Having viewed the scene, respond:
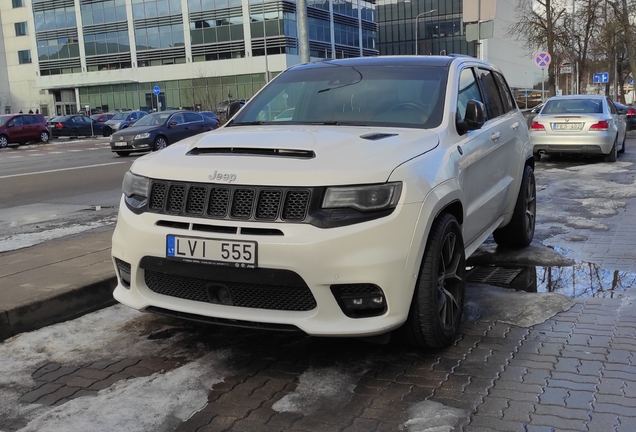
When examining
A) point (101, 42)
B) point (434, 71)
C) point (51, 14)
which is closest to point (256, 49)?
point (101, 42)

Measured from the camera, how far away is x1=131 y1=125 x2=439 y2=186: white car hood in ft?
11.2

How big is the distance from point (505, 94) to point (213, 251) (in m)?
4.03

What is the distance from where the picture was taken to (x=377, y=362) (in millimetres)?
3844

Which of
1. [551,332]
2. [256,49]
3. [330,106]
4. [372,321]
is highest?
[256,49]

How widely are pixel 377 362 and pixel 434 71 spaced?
2.29m

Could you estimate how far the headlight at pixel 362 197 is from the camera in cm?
338

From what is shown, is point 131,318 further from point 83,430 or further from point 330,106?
point 330,106

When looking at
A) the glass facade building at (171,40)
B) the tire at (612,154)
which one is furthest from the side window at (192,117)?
the glass facade building at (171,40)

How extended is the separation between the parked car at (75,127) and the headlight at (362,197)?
3701 centimetres

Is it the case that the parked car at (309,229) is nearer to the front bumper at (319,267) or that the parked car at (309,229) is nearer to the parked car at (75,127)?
the front bumper at (319,267)

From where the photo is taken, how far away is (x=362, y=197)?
3400 mm

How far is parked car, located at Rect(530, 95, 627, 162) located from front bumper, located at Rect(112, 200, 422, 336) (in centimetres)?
1230

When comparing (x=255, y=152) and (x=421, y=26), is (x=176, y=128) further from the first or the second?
(x=421, y=26)

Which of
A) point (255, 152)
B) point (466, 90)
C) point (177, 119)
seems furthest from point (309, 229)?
point (177, 119)
